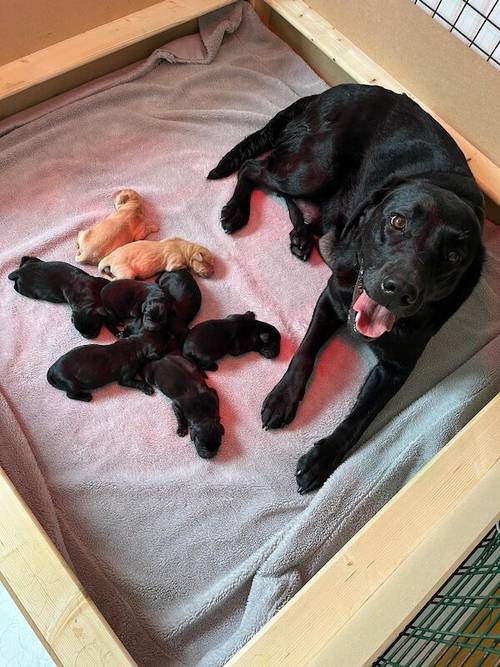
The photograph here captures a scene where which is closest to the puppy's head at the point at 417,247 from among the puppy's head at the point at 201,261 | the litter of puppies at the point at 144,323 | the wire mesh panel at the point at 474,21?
the litter of puppies at the point at 144,323

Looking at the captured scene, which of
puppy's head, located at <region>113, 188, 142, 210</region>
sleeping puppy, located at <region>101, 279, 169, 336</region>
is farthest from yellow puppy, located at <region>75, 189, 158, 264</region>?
sleeping puppy, located at <region>101, 279, 169, 336</region>

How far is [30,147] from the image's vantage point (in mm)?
2121

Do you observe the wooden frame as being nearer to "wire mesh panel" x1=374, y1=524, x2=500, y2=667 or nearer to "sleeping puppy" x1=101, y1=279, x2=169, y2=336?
"wire mesh panel" x1=374, y1=524, x2=500, y2=667

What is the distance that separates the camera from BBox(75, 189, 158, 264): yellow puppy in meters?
1.91

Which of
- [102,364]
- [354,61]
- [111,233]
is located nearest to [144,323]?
[102,364]

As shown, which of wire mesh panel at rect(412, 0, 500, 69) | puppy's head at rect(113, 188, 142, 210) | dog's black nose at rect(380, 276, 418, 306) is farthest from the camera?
puppy's head at rect(113, 188, 142, 210)

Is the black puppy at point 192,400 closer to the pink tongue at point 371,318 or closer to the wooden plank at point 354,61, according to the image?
the pink tongue at point 371,318

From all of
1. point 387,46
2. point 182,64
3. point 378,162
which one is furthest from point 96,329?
point 387,46

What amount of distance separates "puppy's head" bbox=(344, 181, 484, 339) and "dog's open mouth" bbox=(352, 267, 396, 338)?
0.04 meters

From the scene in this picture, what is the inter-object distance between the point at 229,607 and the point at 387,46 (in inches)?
72.3

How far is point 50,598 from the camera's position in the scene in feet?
3.73

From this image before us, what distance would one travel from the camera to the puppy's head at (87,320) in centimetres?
176

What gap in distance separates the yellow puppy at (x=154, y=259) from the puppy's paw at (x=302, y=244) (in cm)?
28

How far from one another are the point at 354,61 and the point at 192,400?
54.4 inches
